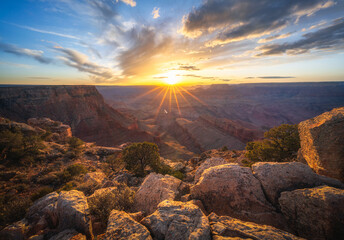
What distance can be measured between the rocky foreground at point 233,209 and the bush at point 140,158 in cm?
703

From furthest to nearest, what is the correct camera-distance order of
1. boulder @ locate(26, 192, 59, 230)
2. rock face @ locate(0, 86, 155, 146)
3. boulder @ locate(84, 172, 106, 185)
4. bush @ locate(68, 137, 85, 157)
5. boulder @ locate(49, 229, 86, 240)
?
rock face @ locate(0, 86, 155, 146)
bush @ locate(68, 137, 85, 157)
boulder @ locate(84, 172, 106, 185)
boulder @ locate(26, 192, 59, 230)
boulder @ locate(49, 229, 86, 240)

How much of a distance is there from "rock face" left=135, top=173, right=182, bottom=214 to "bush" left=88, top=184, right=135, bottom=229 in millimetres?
549

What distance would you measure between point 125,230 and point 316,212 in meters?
5.73

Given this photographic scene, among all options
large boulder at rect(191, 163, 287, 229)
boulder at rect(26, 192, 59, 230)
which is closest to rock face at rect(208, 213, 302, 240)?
large boulder at rect(191, 163, 287, 229)

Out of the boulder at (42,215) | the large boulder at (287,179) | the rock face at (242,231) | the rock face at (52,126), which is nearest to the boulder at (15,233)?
the boulder at (42,215)

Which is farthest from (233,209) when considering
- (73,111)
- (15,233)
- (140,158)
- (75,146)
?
(73,111)

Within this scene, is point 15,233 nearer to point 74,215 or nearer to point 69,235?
point 74,215

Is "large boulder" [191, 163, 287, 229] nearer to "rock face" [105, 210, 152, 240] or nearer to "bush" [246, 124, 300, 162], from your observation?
"rock face" [105, 210, 152, 240]

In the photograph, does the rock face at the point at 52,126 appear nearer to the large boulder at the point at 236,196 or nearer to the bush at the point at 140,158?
the bush at the point at 140,158

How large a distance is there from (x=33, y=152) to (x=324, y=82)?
274m

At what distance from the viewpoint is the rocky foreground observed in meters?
3.77

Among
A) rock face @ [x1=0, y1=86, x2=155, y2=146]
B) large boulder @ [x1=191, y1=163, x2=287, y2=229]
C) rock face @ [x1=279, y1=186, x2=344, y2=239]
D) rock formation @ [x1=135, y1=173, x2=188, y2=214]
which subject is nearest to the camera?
rock face @ [x1=279, y1=186, x2=344, y2=239]

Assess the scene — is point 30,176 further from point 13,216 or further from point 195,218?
point 195,218

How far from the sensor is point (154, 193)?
6.98 metres
